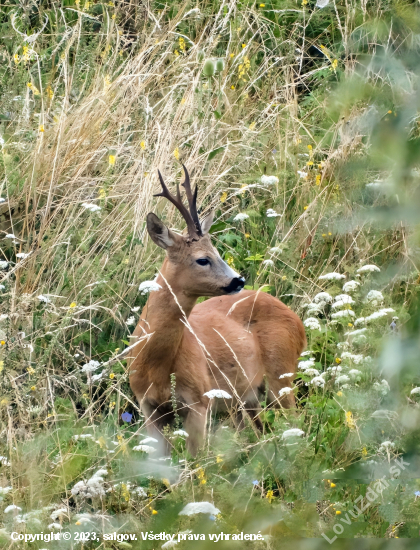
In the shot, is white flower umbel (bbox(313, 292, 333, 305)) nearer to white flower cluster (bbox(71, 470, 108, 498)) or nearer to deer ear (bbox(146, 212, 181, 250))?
deer ear (bbox(146, 212, 181, 250))

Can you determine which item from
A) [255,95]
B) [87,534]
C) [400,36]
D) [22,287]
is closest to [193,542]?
[400,36]

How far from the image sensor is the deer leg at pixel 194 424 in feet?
13.0

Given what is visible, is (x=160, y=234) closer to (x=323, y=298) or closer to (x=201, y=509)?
(x=323, y=298)

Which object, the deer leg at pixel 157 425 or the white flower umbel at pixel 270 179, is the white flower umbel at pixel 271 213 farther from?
the deer leg at pixel 157 425

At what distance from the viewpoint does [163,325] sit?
4.14 meters

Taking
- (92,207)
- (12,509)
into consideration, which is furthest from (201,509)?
(92,207)

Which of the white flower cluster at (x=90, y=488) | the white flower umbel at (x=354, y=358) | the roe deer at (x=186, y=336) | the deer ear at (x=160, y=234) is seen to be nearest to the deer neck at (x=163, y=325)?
the roe deer at (x=186, y=336)

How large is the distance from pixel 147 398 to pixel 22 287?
0.99 metres

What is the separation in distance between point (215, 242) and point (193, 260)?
120 centimetres

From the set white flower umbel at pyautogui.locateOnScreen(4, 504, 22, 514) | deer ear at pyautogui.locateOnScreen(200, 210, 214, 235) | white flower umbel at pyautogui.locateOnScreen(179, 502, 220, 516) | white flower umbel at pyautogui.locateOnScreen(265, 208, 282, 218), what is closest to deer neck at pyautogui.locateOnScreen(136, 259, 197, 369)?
deer ear at pyautogui.locateOnScreen(200, 210, 214, 235)

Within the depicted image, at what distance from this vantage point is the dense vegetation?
1086mm

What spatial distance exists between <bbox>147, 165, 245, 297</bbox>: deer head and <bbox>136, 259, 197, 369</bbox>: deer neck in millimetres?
57

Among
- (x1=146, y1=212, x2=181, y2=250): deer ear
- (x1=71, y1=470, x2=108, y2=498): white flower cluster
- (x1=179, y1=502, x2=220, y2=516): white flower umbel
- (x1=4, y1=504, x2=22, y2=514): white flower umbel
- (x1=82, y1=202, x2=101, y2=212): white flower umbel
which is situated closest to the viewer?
(x1=179, y1=502, x2=220, y2=516): white flower umbel

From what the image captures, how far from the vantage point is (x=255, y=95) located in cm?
635
